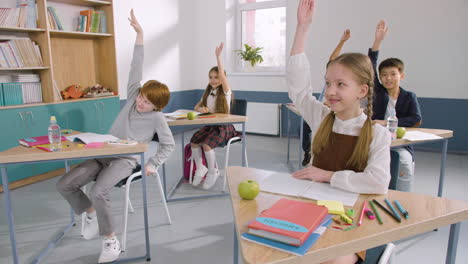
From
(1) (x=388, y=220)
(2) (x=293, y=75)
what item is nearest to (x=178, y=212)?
(2) (x=293, y=75)

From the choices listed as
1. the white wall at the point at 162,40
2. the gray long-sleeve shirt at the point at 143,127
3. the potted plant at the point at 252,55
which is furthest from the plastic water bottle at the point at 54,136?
the potted plant at the point at 252,55

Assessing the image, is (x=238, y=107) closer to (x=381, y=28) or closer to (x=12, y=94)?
(x=381, y=28)

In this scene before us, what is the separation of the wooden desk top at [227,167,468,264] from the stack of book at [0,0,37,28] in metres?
2.99

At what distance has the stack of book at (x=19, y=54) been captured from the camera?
9.98ft

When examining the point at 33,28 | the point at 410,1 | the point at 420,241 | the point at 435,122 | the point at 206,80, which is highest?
the point at 410,1

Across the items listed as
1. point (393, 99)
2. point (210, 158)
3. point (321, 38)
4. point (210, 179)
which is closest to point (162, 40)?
point (321, 38)

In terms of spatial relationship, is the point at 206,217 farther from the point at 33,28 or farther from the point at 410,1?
the point at 410,1

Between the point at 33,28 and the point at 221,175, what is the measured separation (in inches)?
92.5

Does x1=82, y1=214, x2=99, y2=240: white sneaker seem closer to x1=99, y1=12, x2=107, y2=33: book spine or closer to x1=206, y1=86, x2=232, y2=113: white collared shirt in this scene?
x1=206, y1=86, x2=232, y2=113: white collared shirt

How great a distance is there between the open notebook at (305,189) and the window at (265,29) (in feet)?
14.6

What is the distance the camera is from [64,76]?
3.82 meters

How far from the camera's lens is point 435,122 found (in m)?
4.43

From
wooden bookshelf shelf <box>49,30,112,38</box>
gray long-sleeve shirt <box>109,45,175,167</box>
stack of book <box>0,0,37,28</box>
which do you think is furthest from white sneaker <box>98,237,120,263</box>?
wooden bookshelf shelf <box>49,30,112,38</box>

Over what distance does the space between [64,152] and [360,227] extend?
57.0 inches
